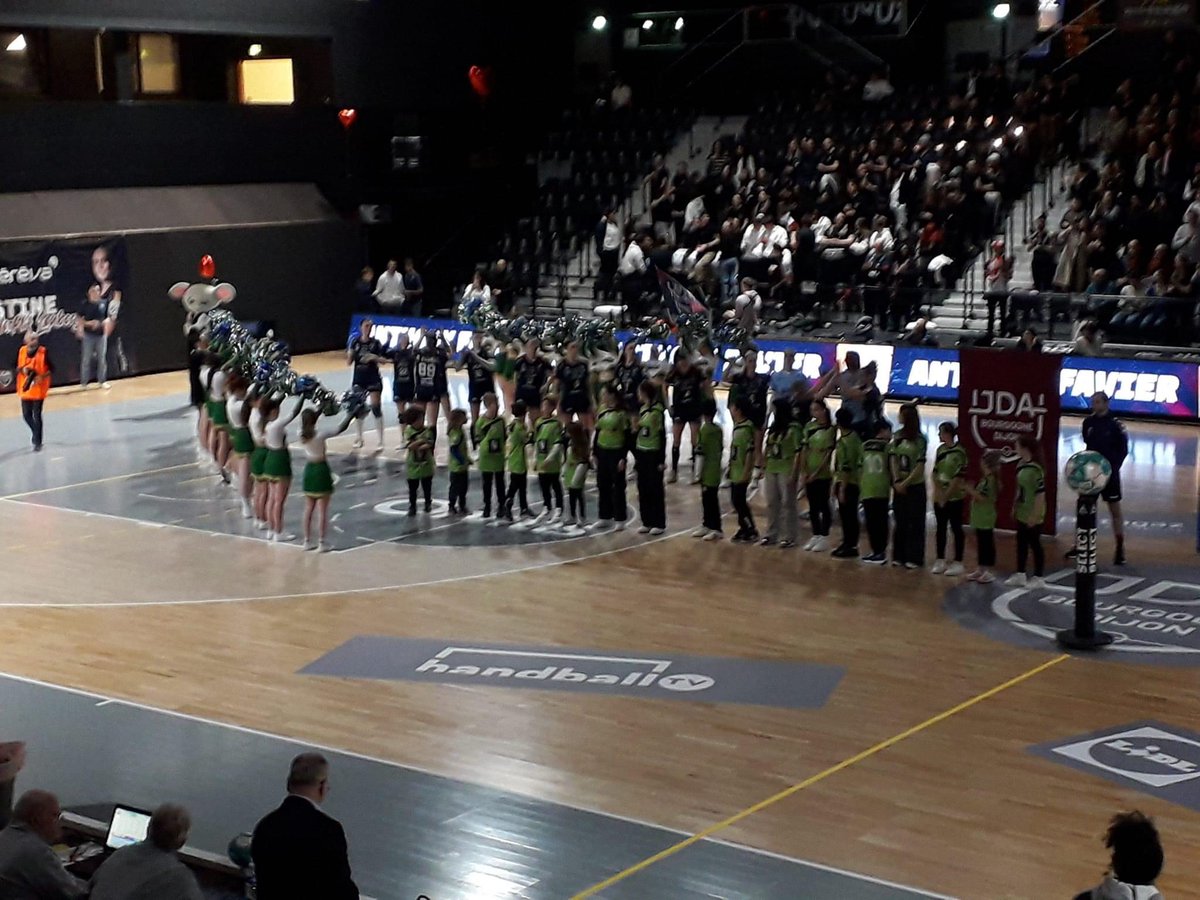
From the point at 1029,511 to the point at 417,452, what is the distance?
6.92m

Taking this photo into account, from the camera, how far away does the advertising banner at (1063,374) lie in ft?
82.7

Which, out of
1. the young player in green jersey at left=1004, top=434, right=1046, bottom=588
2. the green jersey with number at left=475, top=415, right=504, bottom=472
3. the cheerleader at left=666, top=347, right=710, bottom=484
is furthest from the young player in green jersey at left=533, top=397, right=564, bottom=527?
the young player in green jersey at left=1004, top=434, right=1046, bottom=588

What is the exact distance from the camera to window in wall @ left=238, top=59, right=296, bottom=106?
36.2 meters

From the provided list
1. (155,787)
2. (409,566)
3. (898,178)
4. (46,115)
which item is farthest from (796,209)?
(155,787)

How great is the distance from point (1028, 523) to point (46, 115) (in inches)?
863

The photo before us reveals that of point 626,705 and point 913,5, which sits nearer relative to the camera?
point 626,705

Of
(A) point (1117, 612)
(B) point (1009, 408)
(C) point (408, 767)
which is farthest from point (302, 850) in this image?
(B) point (1009, 408)

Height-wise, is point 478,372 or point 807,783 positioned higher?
point 478,372

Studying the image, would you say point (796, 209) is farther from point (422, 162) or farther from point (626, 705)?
point (626, 705)

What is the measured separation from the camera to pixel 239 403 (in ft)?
63.0

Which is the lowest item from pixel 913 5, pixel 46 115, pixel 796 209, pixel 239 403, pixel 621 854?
pixel 621 854

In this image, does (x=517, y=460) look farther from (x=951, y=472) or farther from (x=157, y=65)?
(x=157, y=65)

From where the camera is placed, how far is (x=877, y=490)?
1723 centimetres

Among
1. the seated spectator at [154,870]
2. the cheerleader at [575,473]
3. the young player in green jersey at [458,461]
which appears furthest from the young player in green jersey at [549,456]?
the seated spectator at [154,870]
